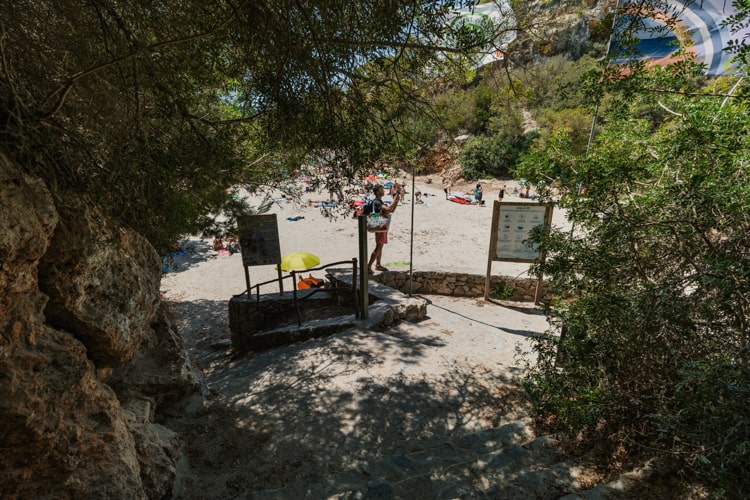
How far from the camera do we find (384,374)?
4.30m

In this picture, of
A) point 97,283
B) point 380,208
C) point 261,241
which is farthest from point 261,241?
point 97,283

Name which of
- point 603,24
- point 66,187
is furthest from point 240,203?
point 603,24

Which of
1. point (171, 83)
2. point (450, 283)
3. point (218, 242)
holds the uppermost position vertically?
point (171, 83)

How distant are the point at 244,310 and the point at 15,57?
4648 millimetres

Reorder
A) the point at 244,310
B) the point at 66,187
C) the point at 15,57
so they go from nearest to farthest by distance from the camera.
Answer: the point at 66,187
the point at 15,57
the point at 244,310

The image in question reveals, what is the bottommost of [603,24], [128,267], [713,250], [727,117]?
[128,267]

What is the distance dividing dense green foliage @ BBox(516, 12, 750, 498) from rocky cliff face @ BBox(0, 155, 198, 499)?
2874mm

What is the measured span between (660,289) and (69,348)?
3387 mm

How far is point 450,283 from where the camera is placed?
27.6 ft

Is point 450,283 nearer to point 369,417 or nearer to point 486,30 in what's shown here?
point 369,417

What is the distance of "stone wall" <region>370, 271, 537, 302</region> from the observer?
802 cm

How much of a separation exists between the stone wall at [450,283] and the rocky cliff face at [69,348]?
5.98 meters

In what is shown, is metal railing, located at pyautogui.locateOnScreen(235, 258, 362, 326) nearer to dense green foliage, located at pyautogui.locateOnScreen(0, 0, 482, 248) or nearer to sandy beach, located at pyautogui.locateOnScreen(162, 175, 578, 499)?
sandy beach, located at pyautogui.locateOnScreen(162, 175, 578, 499)

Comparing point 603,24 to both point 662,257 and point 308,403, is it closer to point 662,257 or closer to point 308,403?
point 662,257
